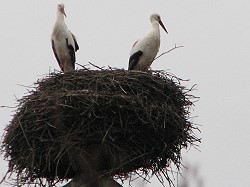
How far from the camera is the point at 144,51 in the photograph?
26.0 ft

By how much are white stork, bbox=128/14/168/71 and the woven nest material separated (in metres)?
1.72

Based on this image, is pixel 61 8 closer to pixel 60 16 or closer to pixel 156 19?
pixel 60 16

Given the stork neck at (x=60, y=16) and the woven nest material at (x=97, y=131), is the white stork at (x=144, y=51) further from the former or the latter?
the woven nest material at (x=97, y=131)

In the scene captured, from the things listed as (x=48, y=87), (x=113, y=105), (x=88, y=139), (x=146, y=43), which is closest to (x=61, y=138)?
(x=88, y=139)

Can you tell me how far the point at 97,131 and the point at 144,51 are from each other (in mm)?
2516

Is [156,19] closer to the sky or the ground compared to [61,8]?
closer to the ground

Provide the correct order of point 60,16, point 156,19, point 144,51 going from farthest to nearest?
1. point 156,19
2. point 60,16
3. point 144,51

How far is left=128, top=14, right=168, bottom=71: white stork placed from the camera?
795cm

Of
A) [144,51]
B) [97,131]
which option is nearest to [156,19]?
[144,51]

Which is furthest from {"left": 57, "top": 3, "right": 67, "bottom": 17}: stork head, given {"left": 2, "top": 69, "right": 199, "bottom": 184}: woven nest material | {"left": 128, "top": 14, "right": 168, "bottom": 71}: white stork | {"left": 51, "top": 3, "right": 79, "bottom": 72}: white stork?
{"left": 2, "top": 69, "right": 199, "bottom": 184}: woven nest material

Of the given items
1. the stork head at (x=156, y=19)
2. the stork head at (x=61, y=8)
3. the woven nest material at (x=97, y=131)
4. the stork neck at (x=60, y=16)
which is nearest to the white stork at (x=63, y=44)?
the stork neck at (x=60, y=16)

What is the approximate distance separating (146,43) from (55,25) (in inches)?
45.6

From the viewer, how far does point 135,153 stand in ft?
18.6

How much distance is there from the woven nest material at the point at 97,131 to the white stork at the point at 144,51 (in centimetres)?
172
